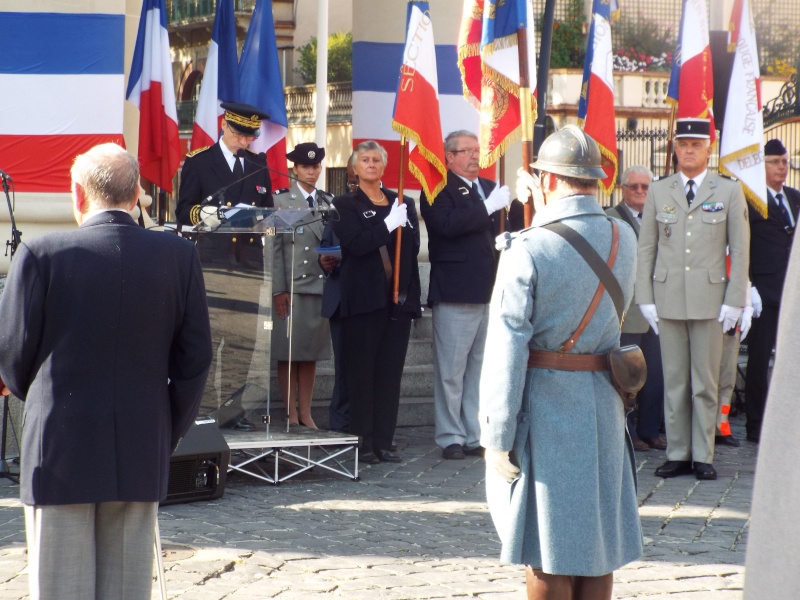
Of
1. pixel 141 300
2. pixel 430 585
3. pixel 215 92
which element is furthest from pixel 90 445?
pixel 215 92

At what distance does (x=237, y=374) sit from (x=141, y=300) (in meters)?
3.75

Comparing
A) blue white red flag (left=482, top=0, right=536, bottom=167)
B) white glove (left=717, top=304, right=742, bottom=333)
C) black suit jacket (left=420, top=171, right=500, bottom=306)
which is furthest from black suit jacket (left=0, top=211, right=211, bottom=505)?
white glove (left=717, top=304, right=742, bottom=333)

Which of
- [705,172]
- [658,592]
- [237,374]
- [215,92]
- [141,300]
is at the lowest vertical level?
[658,592]

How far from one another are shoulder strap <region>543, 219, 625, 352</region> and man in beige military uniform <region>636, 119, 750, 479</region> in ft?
12.4

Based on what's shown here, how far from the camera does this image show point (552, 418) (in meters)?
4.02

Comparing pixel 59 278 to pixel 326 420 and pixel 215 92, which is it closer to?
pixel 326 420

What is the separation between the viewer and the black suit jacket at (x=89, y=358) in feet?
12.0

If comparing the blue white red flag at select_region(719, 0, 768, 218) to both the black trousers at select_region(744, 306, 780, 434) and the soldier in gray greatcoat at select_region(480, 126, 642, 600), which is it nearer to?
the black trousers at select_region(744, 306, 780, 434)

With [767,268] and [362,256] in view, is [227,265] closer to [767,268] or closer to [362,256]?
[362,256]

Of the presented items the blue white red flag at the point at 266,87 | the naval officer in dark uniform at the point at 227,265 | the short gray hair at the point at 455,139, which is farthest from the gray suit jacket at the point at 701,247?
the blue white red flag at the point at 266,87

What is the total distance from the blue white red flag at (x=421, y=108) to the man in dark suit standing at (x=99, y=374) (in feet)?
14.7

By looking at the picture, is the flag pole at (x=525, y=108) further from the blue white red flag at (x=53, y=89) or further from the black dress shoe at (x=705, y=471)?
the blue white red flag at (x=53, y=89)

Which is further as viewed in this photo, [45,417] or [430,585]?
[430,585]

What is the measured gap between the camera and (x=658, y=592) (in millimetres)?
5188
